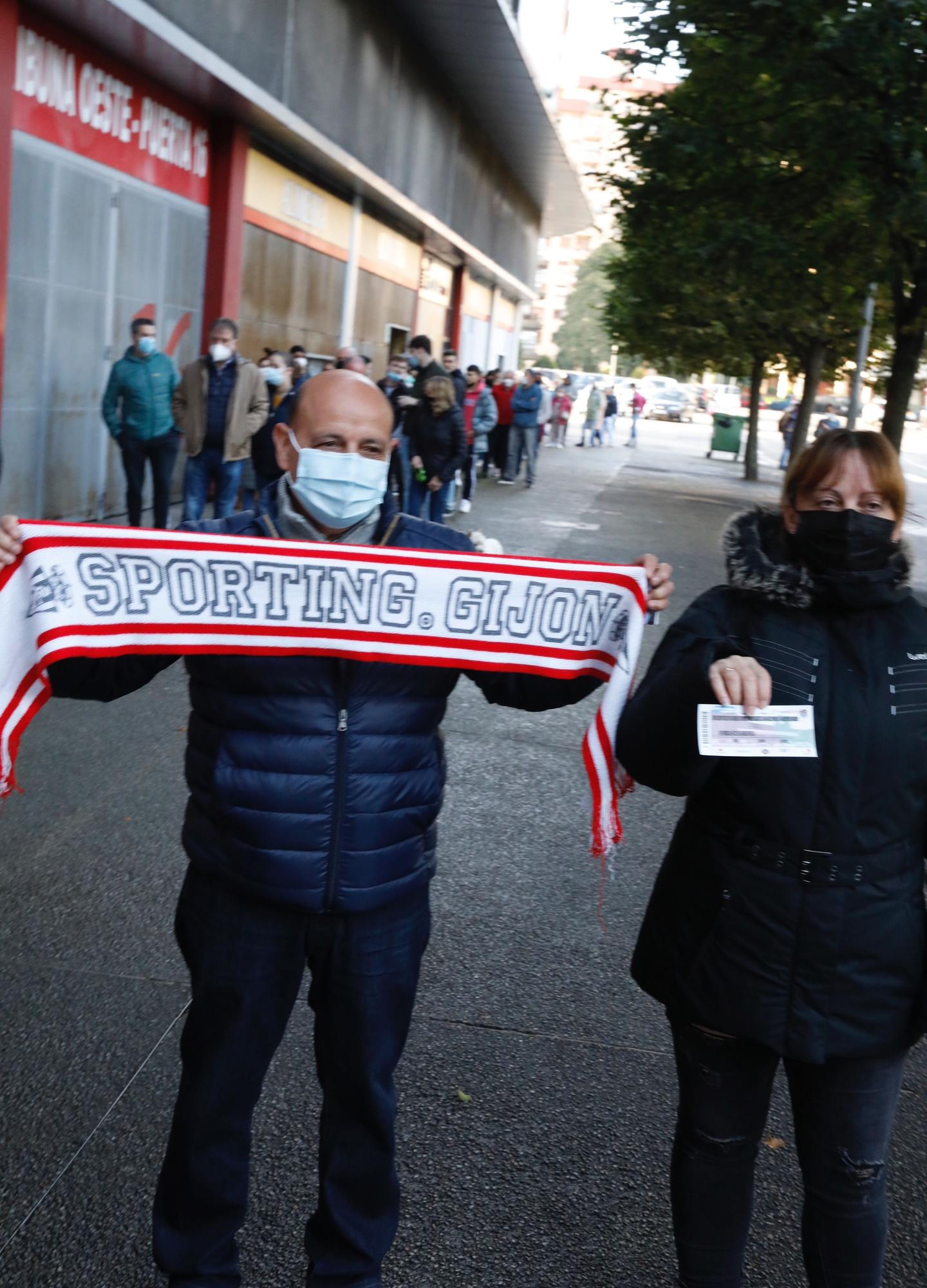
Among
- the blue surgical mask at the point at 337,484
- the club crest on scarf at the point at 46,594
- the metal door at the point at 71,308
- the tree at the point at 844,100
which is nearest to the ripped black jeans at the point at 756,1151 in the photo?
the blue surgical mask at the point at 337,484

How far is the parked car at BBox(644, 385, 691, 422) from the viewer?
7100 cm

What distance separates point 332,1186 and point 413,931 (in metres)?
0.53

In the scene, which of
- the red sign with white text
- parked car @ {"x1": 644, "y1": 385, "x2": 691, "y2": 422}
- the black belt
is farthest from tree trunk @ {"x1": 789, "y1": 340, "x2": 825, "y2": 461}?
parked car @ {"x1": 644, "y1": 385, "x2": 691, "y2": 422}

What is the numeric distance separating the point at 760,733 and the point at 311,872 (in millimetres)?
862

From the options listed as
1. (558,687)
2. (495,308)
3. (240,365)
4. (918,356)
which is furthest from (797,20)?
(495,308)

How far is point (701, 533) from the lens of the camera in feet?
66.7

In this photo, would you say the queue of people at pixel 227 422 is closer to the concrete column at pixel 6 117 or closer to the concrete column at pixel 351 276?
the concrete column at pixel 6 117

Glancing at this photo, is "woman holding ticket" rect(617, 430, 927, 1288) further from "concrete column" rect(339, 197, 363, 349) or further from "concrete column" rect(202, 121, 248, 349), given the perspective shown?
"concrete column" rect(339, 197, 363, 349)

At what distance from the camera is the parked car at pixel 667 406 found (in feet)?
233

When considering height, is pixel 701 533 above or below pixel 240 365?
below

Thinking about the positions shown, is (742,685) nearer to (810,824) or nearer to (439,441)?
(810,824)

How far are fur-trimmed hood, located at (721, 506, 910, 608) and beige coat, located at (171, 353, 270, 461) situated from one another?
994 cm

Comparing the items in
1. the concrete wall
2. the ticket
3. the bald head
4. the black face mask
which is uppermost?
the concrete wall

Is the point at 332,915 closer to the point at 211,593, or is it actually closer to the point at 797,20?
the point at 211,593
